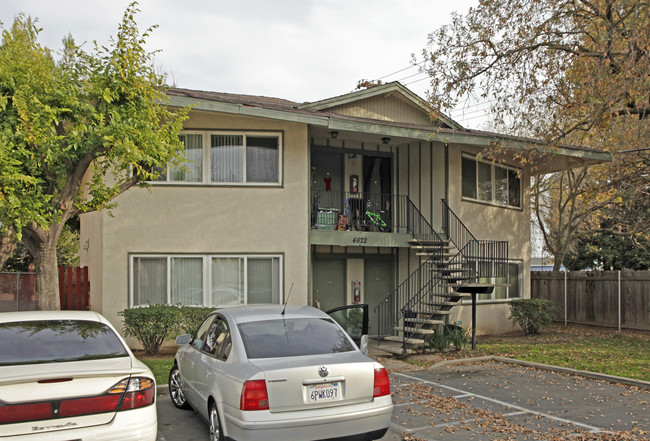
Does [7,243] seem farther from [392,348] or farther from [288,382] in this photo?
[392,348]

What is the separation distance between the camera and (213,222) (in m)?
13.1

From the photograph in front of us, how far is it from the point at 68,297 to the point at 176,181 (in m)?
3.93

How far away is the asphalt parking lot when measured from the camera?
6562 millimetres

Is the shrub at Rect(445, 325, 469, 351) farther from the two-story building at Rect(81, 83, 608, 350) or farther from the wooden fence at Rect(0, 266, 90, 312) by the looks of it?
the wooden fence at Rect(0, 266, 90, 312)

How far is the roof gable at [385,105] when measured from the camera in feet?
50.9

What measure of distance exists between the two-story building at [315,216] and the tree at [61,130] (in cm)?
204

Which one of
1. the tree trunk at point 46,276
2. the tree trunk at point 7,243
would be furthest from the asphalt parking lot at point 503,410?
the tree trunk at point 7,243

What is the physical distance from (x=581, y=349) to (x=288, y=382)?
10411 mm

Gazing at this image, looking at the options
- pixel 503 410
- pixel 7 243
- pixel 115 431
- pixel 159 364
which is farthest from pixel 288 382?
pixel 7 243

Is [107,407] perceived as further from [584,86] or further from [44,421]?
[584,86]

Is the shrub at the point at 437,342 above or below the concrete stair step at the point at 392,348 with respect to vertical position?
above

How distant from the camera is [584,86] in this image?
1183cm

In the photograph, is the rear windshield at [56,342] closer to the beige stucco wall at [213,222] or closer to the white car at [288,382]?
the white car at [288,382]

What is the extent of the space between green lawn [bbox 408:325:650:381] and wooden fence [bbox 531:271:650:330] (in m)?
0.96
